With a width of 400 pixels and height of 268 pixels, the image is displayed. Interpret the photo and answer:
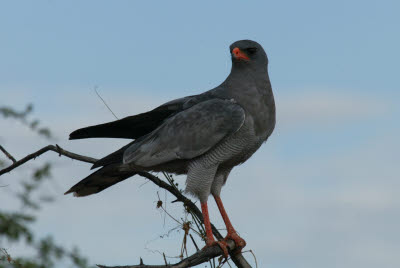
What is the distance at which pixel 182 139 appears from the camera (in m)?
5.45

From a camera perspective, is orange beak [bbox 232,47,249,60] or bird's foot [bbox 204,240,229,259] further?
orange beak [bbox 232,47,249,60]

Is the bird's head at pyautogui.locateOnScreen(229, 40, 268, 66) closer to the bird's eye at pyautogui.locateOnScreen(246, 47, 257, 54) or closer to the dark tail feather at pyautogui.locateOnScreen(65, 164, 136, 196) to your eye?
the bird's eye at pyautogui.locateOnScreen(246, 47, 257, 54)

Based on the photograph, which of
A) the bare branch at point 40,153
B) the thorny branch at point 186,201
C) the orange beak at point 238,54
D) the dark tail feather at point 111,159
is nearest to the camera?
the thorny branch at point 186,201

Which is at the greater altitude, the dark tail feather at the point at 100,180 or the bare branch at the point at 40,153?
the bare branch at the point at 40,153

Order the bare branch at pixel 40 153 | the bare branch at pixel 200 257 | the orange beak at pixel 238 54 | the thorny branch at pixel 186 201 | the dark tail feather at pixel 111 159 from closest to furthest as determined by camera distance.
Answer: the bare branch at pixel 200 257
the thorny branch at pixel 186 201
the bare branch at pixel 40 153
the dark tail feather at pixel 111 159
the orange beak at pixel 238 54

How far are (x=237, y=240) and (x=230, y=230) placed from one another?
7.7 inches

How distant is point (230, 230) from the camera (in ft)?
18.9

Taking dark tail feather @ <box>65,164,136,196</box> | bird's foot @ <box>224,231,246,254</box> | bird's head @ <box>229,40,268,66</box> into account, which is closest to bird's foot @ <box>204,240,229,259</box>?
bird's foot @ <box>224,231,246,254</box>

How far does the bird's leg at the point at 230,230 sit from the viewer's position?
5.56 meters

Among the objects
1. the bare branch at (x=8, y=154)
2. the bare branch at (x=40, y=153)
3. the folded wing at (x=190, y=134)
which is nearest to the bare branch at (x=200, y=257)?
the folded wing at (x=190, y=134)

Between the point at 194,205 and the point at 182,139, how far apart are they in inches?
23.5

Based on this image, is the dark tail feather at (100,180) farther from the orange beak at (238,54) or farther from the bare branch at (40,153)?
the orange beak at (238,54)

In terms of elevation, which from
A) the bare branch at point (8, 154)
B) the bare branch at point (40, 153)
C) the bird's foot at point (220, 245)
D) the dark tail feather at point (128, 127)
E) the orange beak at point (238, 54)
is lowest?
the bird's foot at point (220, 245)

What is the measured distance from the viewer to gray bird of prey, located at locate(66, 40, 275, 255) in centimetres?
536
